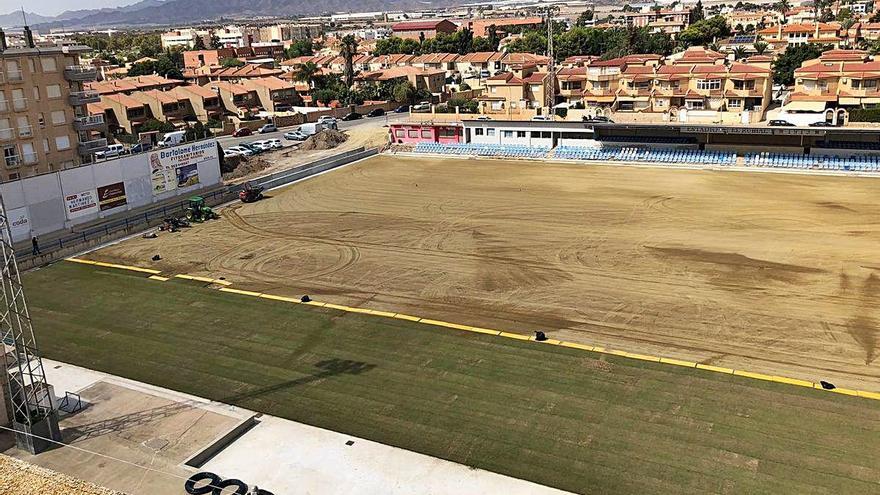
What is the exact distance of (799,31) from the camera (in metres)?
119

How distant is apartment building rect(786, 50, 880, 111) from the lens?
59.2 meters

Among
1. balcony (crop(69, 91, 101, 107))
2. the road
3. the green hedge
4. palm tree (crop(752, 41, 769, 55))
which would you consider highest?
balcony (crop(69, 91, 101, 107))

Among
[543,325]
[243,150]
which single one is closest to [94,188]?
[243,150]

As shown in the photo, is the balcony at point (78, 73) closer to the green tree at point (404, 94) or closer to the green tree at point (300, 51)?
the green tree at point (404, 94)

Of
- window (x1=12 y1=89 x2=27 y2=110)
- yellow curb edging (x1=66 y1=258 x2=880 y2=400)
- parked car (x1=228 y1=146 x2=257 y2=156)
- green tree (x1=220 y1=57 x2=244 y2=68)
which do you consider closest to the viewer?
yellow curb edging (x1=66 y1=258 x2=880 y2=400)

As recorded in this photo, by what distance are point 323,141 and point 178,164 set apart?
69.0 feet

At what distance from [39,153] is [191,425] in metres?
33.6

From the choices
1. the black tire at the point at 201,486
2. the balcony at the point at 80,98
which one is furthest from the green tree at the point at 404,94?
the black tire at the point at 201,486

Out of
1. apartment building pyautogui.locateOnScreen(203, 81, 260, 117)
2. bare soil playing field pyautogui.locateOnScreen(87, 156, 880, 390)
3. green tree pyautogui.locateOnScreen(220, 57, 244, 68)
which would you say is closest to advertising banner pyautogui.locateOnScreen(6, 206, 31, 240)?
bare soil playing field pyautogui.locateOnScreen(87, 156, 880, 390)

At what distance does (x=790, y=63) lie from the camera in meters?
81.0

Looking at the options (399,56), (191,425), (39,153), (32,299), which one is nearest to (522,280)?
(191,425)

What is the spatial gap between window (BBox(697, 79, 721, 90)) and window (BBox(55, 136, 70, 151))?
2097 inches

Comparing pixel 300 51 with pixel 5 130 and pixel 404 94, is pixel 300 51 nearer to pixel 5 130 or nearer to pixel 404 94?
pixel 404 94

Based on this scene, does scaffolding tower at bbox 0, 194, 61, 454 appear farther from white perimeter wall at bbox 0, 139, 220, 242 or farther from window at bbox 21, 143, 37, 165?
window at bbox 21, 143, 37, 165
